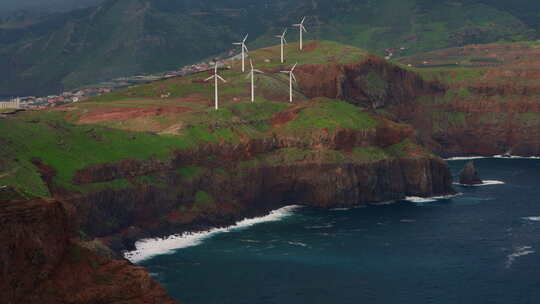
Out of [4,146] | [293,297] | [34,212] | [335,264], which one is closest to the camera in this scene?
[34,212]

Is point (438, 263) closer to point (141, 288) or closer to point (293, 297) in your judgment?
point (293, 297)

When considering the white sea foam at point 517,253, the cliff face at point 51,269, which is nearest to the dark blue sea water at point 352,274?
the white sea foam at point 517,253

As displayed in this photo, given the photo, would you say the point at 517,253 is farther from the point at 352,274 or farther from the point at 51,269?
the point at 51,269

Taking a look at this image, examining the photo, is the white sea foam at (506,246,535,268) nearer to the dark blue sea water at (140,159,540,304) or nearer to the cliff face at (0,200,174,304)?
the dark blue sea water at (140,159,540,304)

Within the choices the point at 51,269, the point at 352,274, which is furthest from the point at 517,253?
the point at 51,269

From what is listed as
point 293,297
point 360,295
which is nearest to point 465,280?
point 360,295
